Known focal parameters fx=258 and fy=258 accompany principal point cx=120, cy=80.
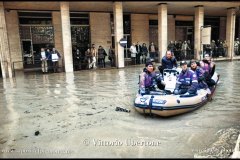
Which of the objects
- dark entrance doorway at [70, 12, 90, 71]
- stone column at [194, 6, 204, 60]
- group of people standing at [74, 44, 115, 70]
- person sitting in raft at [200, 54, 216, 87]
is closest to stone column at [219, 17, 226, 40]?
stone column at [194, 6, 204, 60]

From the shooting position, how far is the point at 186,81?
837cm

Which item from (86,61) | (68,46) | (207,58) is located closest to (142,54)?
(86,61)

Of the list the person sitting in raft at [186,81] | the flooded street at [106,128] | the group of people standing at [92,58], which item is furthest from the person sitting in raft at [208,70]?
the group of people standing at [92,58]

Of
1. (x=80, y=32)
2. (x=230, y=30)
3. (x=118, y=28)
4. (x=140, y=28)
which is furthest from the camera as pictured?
(x=140, y=28)

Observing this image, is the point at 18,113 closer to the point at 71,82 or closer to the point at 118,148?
→ the point at 118,148

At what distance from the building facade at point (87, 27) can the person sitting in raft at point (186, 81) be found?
999 cm

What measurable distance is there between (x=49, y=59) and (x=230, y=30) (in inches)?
642

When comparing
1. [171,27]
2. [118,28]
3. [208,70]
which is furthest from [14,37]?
[208,70]

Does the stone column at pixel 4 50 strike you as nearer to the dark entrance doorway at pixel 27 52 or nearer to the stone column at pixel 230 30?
the dark entrance doorway at pixel 27 52

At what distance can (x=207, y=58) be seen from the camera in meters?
11.2

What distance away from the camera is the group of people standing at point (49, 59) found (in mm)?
17500

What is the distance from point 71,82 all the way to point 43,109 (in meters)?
5.07

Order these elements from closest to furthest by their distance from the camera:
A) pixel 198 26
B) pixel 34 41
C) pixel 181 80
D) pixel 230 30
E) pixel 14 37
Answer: pixel 181 80, pixel 14 37, pixel 34 41, pixel 198 26, pixel 230 30

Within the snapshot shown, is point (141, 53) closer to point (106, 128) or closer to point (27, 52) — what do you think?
point (27, 52)
